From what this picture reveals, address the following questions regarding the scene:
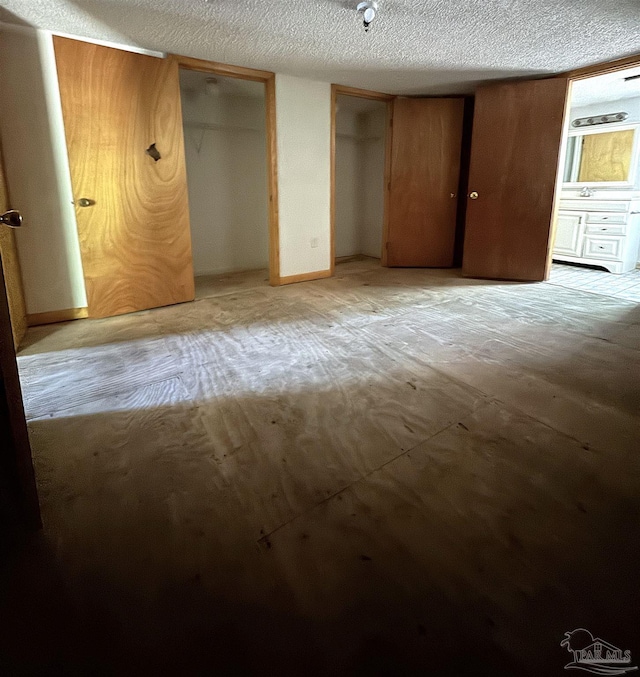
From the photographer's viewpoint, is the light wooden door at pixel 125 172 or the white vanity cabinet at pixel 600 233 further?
the white vanity cabinet at pixel 600 233

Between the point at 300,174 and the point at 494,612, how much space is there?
162 inches

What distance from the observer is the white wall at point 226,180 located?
475 cm

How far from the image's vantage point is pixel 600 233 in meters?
5.00

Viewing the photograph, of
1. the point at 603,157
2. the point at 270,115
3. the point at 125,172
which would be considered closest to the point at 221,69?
the point at 270,115

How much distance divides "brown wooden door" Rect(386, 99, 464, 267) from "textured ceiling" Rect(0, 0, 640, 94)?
1.14 metres

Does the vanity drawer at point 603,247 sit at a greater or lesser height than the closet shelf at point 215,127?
lesser

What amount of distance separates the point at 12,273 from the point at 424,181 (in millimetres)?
4421

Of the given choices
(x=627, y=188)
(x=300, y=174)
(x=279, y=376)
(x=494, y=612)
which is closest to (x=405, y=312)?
(x=279, y=376)

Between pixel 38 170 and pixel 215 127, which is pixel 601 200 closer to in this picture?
pixel 215 127

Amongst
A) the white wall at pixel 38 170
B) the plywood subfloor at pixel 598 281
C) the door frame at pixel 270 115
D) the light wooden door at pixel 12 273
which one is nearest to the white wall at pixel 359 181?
the door frame at pixel 270 115

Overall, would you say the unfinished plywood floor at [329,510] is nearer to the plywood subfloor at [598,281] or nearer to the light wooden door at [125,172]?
the light wooden door at [125,172]

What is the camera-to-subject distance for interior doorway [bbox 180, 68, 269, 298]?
467 cm

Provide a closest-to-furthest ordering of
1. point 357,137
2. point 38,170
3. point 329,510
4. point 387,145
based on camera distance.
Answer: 1. point 329,510
2. point 38,170
3. point 387,145
4. point 357,137

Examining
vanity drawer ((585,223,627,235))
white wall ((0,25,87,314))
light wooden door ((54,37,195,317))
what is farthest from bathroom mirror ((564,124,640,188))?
white wall ((0,25,87,314))
